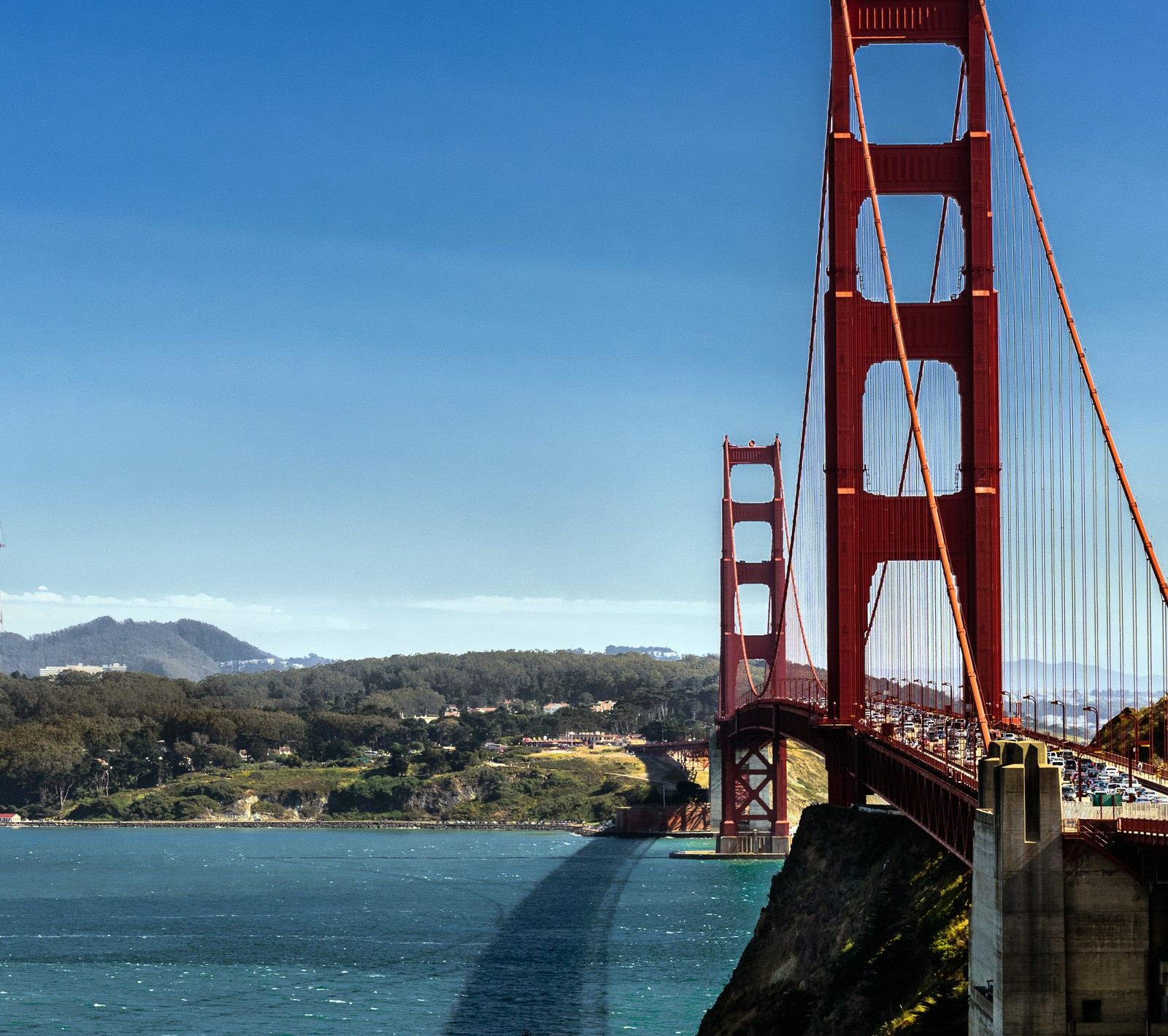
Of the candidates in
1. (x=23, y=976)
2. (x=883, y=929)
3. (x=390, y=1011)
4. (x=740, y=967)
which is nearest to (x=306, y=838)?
(x=23, y=976)

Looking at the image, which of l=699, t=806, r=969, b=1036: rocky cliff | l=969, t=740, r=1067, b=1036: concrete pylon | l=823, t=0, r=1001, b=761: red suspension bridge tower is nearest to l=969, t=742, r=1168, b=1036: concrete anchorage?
l=969, t=740, r=1067, b=1036: concrete pylon

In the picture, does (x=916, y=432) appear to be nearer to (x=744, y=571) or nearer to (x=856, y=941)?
(x=856, y=941)

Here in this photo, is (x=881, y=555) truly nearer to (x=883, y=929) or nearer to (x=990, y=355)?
(x=990, y=355)

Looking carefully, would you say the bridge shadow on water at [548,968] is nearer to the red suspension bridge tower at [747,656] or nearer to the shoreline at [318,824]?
the red suspension bridge tower at [747,656]

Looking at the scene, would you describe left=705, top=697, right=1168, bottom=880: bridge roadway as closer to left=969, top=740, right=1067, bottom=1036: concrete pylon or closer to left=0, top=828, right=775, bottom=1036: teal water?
left=969, top=740, right=1067, bottom=1036: concrete pylon

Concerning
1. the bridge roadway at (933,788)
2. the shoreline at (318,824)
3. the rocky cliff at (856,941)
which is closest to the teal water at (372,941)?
the rocky cliff at (856,941)
